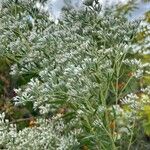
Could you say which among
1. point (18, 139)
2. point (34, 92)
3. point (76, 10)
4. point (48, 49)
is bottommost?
point (18, 139)

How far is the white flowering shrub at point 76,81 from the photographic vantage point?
598cm

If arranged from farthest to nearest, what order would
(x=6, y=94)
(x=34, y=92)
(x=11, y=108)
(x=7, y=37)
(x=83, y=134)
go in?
(x=6, y=94) < (x=11, y=108) < (x=7, y=37) < (x=83, y=134) < (x=34, y=92)

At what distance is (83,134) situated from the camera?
21.2 feet

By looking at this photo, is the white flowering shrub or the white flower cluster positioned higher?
the white flowering shrub

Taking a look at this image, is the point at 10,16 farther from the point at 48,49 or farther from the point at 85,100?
the point at 85,100

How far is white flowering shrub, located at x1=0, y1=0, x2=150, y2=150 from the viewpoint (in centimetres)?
598

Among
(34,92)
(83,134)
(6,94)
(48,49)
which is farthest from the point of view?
(6,94)

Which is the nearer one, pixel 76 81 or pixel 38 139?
pixel 76 81

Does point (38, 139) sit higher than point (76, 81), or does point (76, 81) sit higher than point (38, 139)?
point (76, 81)

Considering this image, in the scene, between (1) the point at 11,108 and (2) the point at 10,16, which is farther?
(1) the point at 11,108

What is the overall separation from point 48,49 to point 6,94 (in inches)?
271

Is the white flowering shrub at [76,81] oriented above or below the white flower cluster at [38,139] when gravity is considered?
above

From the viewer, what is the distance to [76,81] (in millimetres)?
5820

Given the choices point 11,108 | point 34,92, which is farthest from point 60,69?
point 11,108
